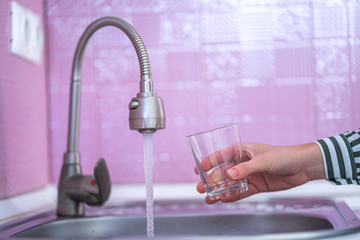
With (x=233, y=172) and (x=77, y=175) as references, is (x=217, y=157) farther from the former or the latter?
(x=77, y=175)

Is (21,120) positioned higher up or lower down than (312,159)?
higher up

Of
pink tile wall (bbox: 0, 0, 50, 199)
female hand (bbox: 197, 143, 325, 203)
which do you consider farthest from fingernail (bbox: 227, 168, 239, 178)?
pink tile wall (bbox: 0, 0, 50, 199)

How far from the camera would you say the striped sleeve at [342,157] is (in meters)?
1.10

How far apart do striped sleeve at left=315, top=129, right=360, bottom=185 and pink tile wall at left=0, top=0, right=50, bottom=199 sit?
0.80 m

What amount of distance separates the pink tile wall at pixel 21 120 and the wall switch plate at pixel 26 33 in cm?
2

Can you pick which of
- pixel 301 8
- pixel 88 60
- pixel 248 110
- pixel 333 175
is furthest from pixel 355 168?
pixel 88 60

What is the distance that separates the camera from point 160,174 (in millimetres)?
1458

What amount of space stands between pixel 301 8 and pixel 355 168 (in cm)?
55

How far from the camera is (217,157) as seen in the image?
0.97 metres

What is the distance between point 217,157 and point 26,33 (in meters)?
0.71

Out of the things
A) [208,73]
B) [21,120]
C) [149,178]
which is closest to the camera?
[149,178]

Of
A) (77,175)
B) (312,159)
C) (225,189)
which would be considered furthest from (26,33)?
(312,159)

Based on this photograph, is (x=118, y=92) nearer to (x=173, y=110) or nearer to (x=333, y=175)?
(x=173, y=110)

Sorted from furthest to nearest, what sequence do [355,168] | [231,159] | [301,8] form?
1. [301,8]
2. [355,168]
3. [231,159]
